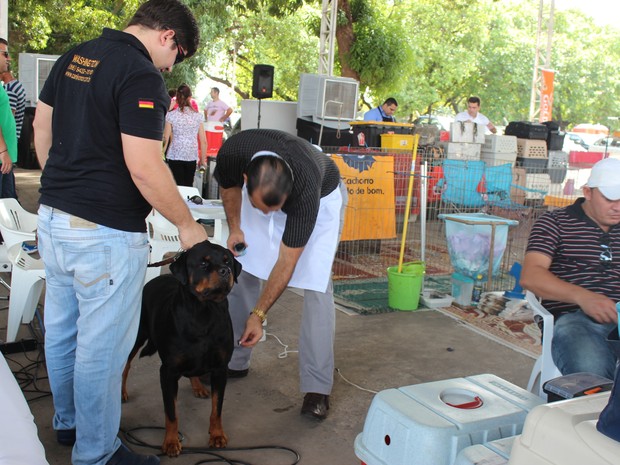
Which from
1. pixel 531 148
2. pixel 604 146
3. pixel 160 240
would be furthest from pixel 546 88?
pixel 160 240

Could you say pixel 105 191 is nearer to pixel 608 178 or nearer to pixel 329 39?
pixel 608 178

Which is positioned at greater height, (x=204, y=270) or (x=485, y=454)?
(x=204, y=270)

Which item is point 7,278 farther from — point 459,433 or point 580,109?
point 580,109

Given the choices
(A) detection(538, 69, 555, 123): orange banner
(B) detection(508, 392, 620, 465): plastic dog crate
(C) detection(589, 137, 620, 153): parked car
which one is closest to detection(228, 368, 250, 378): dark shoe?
(B) detection(508, 392, 620, 465): plastic dog crate

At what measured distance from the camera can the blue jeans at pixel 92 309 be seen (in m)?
2.36

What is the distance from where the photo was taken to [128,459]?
2637mm

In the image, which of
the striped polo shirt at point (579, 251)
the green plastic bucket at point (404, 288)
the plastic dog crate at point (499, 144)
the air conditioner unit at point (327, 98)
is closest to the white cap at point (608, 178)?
the striped polo shirt at point (579, 251)

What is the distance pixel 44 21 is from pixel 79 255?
664 inches

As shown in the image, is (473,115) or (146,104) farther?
(473,115)

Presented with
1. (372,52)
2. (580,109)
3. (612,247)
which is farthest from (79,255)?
(580,109)

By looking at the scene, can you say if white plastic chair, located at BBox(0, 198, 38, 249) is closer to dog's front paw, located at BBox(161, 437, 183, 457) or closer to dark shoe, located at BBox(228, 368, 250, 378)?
dark shoe, located at BBox(228, 368, 250, 378)

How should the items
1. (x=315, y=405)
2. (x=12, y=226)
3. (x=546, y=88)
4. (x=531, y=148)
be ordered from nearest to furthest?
1. (x=315, y=405)
2. (x=12, y=226)
3. (x=531, y=148)
4. (x=546, y=88)

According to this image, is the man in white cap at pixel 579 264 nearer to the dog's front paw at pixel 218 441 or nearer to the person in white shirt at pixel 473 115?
the dog's front paw at pixel 218 441

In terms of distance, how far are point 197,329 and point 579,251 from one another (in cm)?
174
